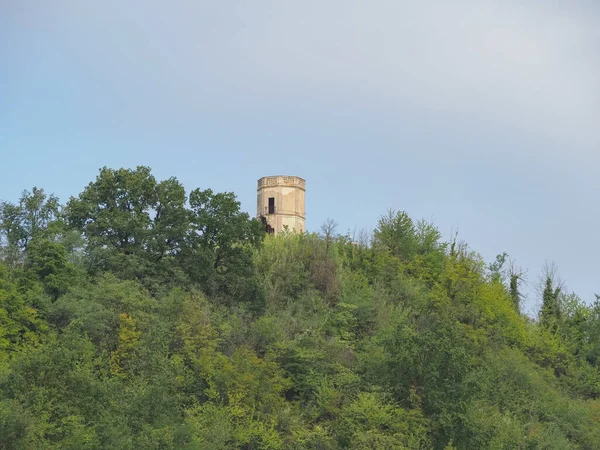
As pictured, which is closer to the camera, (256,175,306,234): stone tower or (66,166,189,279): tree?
(66,166,189,279): tree

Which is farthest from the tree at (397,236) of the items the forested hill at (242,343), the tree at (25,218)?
the tree at (25,218)

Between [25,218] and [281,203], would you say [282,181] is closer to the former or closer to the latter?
[281,203]

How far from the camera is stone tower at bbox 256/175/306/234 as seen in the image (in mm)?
62969

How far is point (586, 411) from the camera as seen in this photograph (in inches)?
1642

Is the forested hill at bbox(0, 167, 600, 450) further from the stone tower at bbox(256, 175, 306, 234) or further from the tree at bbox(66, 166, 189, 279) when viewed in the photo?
the stone tower at bbox(256, 175, 306, 234)

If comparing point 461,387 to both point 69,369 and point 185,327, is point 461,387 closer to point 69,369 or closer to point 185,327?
point 185,327

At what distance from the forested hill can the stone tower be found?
12.1m

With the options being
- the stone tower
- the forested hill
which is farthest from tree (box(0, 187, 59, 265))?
the stone tower

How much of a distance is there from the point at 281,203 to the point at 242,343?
83.5ft

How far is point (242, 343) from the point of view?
127ft

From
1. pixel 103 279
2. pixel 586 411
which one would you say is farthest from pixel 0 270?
pixel 586 411

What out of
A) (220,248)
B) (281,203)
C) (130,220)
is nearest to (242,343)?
(220,248)

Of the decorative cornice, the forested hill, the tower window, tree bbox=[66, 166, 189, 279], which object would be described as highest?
the decorative cornice

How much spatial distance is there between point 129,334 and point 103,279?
4.04 m
